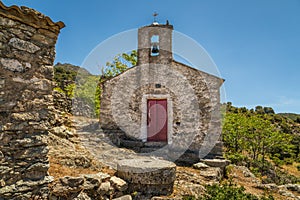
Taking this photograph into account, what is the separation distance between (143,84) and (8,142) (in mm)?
6831

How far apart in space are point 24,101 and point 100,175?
79.3 inches

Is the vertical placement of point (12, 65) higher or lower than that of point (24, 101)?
higher


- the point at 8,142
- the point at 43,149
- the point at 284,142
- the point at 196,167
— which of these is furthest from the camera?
the point at 284,142

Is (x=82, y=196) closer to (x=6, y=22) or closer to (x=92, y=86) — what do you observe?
(x=6, y=22)

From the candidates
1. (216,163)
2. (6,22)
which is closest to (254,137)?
(216,163)

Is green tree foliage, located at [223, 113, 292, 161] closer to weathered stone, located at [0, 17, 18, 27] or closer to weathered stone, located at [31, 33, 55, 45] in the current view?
weathered stone, located at [31, 33, 55, 45]

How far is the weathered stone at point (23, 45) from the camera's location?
296cm

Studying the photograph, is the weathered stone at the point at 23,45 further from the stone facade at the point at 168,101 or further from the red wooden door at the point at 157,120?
the red wooden door at the point at 157,120

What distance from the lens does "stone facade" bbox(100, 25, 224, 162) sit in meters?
7.72

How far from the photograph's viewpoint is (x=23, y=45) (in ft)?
10.0

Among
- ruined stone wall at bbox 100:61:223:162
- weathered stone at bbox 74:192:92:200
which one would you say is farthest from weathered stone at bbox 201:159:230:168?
weathered stone at bbox 74:192:92:200

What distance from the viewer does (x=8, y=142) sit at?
2832 millimetres

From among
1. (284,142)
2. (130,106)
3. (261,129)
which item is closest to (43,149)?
(130,106)

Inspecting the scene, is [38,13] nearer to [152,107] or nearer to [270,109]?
[152,107]
